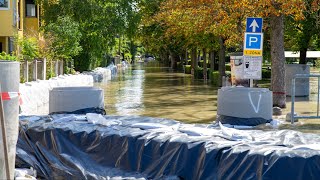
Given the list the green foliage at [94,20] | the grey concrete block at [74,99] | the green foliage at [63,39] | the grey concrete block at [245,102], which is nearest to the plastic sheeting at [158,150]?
the grey concrete block at [74,99]

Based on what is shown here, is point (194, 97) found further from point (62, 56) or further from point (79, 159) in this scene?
point (79, 159)

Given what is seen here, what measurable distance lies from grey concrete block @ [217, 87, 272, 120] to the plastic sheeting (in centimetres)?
375

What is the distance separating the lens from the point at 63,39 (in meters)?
31.6

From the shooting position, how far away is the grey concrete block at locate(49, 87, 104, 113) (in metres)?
11.7

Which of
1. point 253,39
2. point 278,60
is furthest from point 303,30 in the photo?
point 253,39

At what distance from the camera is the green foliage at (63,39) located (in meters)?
30.8

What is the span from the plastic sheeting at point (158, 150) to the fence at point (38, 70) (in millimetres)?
10247

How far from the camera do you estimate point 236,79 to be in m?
18.4

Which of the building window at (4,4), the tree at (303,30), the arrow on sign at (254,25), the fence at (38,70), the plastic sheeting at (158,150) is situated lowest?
the plastic sheeting at (158,150)

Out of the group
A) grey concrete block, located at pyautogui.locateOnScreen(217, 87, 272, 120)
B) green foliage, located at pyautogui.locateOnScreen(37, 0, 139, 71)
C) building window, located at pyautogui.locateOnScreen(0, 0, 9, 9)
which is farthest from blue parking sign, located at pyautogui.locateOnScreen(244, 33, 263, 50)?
green foliage, located at pyautogui.locateOnScreen(37, 0, 139, 71)

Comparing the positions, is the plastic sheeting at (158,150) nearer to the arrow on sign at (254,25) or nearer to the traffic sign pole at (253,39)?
the traffic sign pole at (253,39)

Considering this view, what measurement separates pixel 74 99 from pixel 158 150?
4.63 m

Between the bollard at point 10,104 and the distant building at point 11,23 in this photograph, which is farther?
the distant building at point 11,23

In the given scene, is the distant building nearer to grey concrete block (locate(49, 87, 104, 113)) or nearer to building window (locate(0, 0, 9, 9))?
building window (locate(0, 0, 9, 9))
